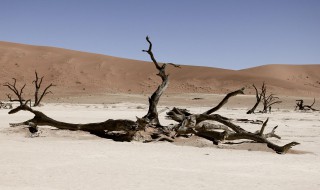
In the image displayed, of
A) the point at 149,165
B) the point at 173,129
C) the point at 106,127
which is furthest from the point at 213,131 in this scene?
the point at 149,165

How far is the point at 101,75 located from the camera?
217 ft

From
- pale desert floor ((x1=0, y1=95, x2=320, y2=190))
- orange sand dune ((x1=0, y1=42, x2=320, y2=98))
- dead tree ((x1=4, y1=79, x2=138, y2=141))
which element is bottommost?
pale desert floor ((x1=0, y1=95, x2=320, y2=190))

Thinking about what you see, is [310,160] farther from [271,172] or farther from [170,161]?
[170,161]

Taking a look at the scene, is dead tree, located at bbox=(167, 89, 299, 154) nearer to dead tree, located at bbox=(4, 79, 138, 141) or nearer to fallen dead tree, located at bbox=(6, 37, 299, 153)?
fallen dead tree, located at bbox=(6, 37, 299, 153)

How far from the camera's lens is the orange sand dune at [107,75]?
194 feet

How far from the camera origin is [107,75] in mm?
66688

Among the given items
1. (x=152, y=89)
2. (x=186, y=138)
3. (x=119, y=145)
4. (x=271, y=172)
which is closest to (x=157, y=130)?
(x=186, y=138)

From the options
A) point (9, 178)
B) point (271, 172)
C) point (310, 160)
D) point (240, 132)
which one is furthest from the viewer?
point (240, 132)

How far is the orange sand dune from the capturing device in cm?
5900

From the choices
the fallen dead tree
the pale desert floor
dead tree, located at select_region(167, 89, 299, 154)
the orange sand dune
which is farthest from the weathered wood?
Result: the orange sand dune

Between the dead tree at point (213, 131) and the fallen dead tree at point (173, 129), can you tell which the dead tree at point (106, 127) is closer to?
the fallen dead tree at point (173, 129)

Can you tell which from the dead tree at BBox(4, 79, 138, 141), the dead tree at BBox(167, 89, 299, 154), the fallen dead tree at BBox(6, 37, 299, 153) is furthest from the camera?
the dead tree at BBox(4, 79, 138, 141)

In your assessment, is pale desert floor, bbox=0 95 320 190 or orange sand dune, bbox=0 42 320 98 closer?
pale desert floor, bbox=0 95 320 190

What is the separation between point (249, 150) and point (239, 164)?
178 cm
